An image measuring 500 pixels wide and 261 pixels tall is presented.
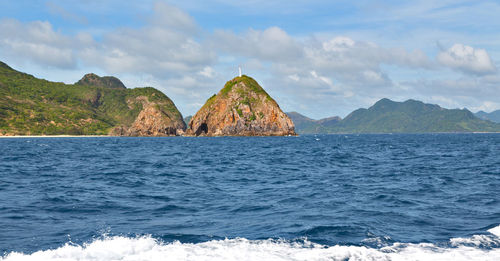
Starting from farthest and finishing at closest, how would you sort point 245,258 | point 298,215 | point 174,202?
point 174,202, point 298,215, point 245,258

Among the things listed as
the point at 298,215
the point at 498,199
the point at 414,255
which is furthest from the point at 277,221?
the point at 498,199

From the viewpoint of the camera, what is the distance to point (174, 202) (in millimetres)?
23016

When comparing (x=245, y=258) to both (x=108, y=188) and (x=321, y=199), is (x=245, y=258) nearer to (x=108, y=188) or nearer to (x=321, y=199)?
(x=321, y=199)

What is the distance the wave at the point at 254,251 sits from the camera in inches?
499

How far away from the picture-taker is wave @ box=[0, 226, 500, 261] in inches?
499

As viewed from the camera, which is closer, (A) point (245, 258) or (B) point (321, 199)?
(A) point (245, 258)

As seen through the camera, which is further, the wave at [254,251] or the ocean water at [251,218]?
the ocean water at [251,218]

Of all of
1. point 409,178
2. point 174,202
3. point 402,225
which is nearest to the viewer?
point 402,225

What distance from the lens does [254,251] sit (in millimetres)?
13391

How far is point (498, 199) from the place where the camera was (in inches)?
917

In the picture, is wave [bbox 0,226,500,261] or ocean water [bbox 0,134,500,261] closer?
wave [bbox 0,226,500,261]

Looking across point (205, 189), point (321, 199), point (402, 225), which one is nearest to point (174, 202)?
point (205, 189)

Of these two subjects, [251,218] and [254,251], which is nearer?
[254,251]

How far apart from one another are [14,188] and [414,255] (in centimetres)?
2796
